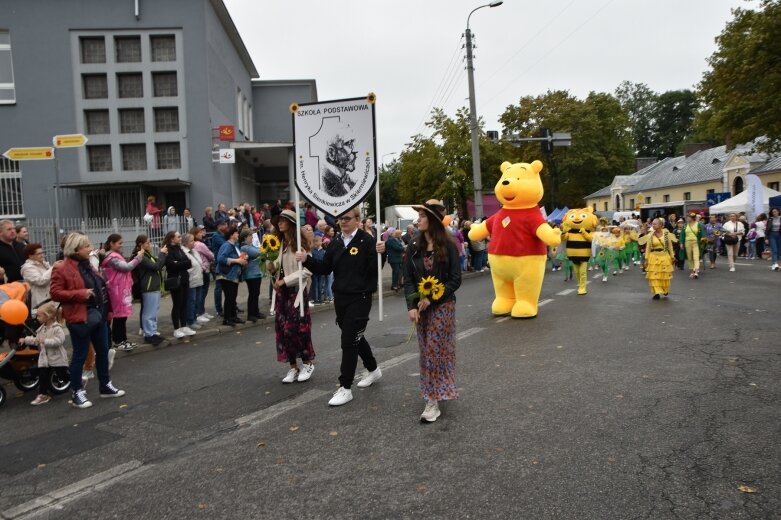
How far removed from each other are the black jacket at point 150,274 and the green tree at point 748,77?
24144mm

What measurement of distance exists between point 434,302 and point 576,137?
5413 cm

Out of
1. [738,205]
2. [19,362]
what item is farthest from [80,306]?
[738,205]

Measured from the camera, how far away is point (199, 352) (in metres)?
8.95

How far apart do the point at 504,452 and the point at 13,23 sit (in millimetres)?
27043

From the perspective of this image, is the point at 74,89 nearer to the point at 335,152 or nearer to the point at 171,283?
the point at 171,283

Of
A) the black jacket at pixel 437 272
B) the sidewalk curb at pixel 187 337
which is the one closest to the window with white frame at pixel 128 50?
the sidewalk curb at pixel 187 337

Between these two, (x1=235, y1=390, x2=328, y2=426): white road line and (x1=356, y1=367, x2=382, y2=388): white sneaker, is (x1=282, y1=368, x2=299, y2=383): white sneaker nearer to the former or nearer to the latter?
(x1=235, y1=390, x2=328, y2=426): white road line

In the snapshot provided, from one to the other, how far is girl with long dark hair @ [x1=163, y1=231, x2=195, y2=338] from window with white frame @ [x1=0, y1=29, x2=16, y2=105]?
62.6ft

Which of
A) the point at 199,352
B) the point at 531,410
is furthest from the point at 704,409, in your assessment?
the point at 199,352

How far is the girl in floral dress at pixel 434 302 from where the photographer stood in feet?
16.8

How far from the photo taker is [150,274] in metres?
9.16

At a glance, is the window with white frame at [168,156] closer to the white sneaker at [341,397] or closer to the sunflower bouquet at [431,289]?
the white sneaker at [341,397]

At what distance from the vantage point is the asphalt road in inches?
144

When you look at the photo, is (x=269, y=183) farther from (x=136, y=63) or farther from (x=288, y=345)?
(x=288, y=345)
